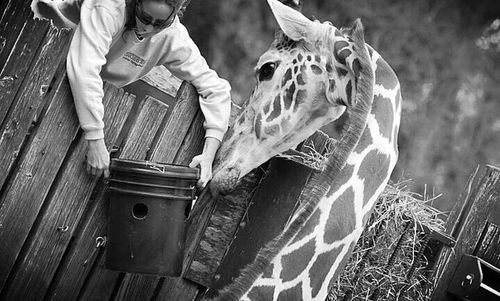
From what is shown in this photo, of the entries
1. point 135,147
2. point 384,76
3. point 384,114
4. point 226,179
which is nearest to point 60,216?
point 135,147

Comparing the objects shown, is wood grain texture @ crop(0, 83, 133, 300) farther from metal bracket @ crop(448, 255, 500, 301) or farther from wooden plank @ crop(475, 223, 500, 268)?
wooden plank @ crop(475, 223, 500, 268)

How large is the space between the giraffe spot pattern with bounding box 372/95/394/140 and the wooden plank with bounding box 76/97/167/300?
40.9 inches

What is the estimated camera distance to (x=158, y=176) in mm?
2990

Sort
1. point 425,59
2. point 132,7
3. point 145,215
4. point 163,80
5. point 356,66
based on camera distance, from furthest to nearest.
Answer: point 425,59
point 163,80
point 356,66
point 132,7
point 145,215

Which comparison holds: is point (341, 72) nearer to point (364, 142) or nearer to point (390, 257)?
point (364, 142)

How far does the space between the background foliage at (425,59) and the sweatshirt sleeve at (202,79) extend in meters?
5.74

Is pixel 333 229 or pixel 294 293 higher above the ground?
pixel 333 229

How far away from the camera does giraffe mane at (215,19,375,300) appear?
10.9ft

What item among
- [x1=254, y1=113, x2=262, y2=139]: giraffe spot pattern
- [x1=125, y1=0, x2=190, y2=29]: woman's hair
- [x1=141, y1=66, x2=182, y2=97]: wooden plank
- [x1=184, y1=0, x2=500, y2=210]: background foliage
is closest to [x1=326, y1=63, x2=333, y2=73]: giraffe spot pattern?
Result: [x1=254, y1=113, x2=262, y2=139]: giraffe spot pattern

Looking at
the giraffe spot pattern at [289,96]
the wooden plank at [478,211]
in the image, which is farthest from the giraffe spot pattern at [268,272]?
the wooden plank at [478,211]

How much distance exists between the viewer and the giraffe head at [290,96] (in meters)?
3.43

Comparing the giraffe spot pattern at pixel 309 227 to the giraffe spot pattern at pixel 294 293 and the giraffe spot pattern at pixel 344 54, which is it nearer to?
the giraffe spot pattern at pixel 294 293

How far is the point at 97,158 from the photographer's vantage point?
307 centimetres

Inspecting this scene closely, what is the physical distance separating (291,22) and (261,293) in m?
1.29
